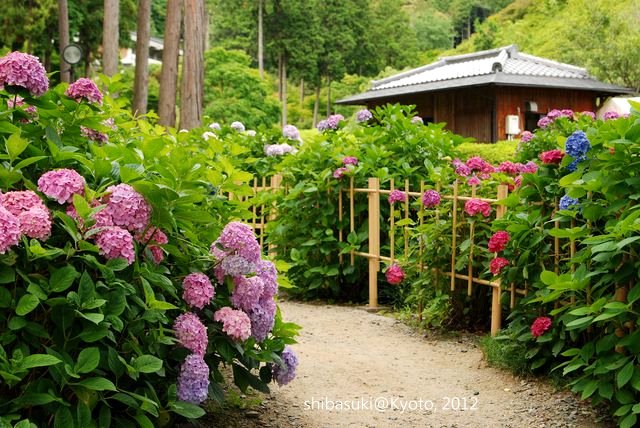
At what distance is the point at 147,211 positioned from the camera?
240 cm

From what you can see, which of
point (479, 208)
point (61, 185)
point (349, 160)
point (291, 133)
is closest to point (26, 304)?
point (61, 185)

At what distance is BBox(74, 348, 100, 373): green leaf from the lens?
2.21 meters

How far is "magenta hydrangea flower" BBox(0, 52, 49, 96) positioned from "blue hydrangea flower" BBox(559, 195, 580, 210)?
8.00ft

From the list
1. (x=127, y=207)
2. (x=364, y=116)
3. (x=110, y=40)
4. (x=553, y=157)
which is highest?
(x=110, y=40)

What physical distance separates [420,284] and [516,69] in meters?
16.8

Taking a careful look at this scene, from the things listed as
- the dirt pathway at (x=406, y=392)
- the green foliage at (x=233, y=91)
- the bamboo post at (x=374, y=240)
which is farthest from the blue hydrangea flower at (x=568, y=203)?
the green foliage at (x=233, y=91)

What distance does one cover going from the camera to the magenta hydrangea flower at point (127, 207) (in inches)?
92.3

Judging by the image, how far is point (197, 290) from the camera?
264 cm

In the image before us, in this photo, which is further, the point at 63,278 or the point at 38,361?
the point at 63,278

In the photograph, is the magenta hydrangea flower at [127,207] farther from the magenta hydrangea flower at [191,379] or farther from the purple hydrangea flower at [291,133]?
the purple hydrangea flower at [291,133]

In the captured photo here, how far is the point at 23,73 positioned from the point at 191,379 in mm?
1158

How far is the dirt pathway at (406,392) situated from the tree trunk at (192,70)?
8.07 m

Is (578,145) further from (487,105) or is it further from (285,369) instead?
(487,105)

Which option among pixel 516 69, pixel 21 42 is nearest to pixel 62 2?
pixel 21 42
